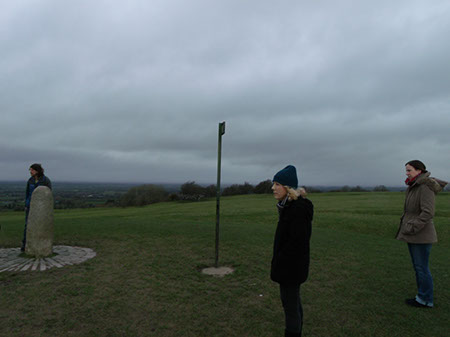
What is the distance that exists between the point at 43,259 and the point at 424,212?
817 cm

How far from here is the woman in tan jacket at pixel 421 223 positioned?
16.0 feet

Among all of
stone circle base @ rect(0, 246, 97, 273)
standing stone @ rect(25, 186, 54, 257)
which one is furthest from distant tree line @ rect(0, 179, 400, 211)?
standing stone @ rect(25, 186, 54, 257)

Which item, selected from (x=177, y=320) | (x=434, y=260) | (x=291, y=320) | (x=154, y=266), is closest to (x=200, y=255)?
(x=154, y=266)

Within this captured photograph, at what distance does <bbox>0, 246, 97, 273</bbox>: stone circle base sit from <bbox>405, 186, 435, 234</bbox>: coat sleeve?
279 inches

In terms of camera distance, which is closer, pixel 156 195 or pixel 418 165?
pixel 418 165

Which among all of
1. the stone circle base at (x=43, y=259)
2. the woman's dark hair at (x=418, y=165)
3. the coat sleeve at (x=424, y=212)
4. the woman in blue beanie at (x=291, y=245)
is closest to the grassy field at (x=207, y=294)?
A: the stone circle base at (x=43, y=259)

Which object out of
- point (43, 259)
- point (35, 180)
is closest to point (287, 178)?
point (43, 259)

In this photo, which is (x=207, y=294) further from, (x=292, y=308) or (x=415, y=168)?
(x=415, y=168)

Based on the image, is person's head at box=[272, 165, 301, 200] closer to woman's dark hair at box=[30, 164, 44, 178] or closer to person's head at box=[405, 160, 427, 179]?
person's head at box=[405, 160, 427, 179]

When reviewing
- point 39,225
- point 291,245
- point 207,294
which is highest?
point 291,245

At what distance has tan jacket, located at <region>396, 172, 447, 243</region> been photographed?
4.85 m

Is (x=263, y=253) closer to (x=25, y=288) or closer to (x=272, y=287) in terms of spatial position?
(x=272, y=287)

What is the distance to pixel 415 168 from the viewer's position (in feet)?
16.7

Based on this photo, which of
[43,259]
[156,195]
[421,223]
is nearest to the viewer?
[421,223]
